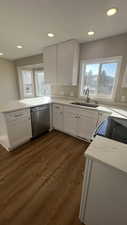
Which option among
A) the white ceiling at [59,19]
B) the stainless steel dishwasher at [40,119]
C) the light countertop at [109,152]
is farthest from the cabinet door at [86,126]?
the white ceiling at [59,19]

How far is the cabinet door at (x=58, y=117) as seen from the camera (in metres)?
2.79

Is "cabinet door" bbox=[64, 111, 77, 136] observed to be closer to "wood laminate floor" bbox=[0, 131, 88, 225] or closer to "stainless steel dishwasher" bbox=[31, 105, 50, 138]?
"wood laminate floor" bbox=[0, 131, 88, 225]

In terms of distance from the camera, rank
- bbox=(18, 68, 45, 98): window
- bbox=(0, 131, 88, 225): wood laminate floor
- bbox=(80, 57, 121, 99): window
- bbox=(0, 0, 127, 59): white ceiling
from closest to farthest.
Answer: bbox=(0, 131, 88, 225): wood laminate floor, bbox=(0, 0, 127, 59): white ceiling, bbox=(80, 57, 121, 99): window, bbox=(18, 68, 45, 98): window

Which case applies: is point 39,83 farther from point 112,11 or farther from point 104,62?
point 112,11

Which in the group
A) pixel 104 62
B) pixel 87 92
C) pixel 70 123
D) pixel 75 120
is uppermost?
pixel 104 62

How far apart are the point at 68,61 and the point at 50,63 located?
0.63 meters

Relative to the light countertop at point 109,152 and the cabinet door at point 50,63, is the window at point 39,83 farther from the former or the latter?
the light countertop at point 109,152

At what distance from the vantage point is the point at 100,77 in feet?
8.80

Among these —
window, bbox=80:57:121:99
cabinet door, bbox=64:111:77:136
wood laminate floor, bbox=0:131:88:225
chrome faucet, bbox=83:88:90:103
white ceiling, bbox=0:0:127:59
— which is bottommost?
wood laminate floor, bbox=0:131:88:225

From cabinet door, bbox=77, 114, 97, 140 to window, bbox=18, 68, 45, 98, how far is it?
280 centimetres

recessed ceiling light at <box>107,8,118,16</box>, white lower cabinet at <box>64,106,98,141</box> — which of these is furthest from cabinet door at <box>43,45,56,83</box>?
recessed ceiling light at <box>107,8,118,16</box>

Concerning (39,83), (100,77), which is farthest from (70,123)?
(39,83)

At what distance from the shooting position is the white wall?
4402mm

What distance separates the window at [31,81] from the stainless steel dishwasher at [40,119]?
6.91 feet
